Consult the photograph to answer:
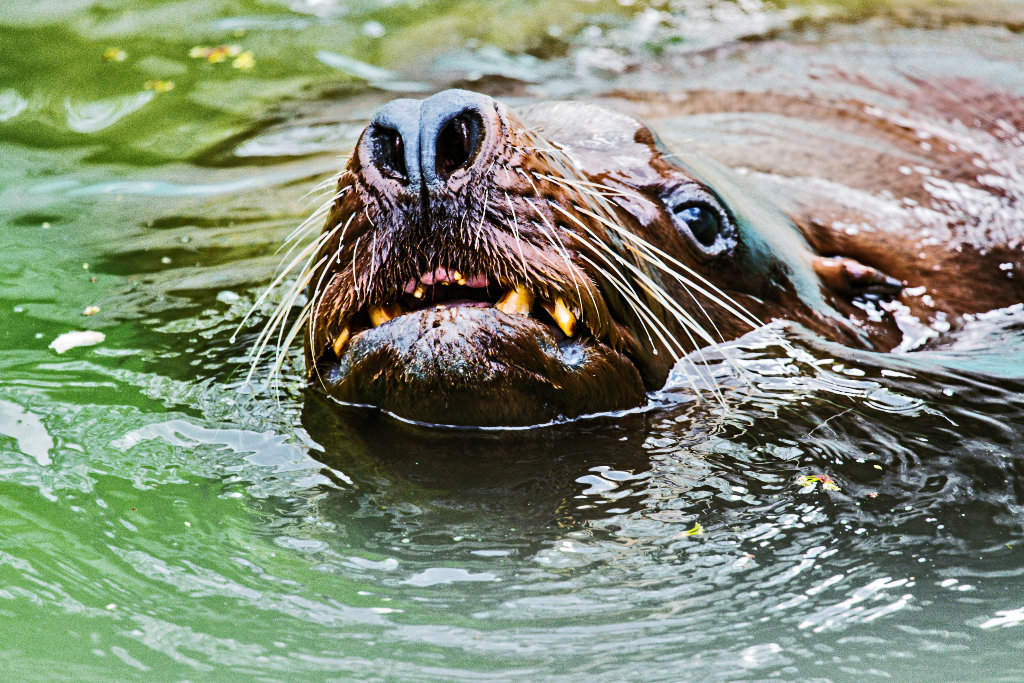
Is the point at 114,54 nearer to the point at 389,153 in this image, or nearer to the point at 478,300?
the point at 389,153

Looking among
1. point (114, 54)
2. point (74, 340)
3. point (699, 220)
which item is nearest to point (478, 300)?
point (699, 220)

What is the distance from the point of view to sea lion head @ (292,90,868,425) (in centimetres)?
386

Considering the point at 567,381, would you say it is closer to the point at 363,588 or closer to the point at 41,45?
the point at 363,588

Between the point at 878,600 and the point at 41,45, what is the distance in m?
7.38

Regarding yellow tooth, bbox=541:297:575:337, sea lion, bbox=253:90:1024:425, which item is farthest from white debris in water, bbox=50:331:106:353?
yellow tooth, bbox=541:297:575:337

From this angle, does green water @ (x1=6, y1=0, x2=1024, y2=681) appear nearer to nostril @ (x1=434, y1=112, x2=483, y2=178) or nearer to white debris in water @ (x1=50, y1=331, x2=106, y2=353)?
white debris in water @ (x1=50, y1=331, x2=106, y2=353)

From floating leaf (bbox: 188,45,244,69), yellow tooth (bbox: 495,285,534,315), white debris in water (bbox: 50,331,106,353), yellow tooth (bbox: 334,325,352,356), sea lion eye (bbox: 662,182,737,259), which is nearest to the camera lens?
yellow tooth (bbox: 495,285,534,315)

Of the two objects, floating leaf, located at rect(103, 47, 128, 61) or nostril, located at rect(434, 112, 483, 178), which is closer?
nostril, located at rect(434, 112, 483, 178)

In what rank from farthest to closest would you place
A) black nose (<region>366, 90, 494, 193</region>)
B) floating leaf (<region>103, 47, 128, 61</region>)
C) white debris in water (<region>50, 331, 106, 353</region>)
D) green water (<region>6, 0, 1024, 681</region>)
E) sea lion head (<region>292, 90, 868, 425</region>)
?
floating leaf (<region>103, 47, 128, 61</region>) → white debris in water (<region>50, 331, 106, 353</region>) → sea lion head (<region>292, 90, 868, 425</region>) → black nose (<region>366, 90, 494, 193</region>) → green water (<region>6, 0, 1024, 681</region>)

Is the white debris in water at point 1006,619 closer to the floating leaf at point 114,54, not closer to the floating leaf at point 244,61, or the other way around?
the floating leaf at point 244,61

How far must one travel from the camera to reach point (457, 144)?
3891 mm

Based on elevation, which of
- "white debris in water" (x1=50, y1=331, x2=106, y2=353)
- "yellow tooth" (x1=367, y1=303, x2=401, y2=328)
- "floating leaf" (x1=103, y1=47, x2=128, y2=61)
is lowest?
"white debris in water" (x1=50, y1=331, x2=106, y2=353)

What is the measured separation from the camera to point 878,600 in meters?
3.34

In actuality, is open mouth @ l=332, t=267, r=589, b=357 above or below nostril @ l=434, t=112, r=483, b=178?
below
